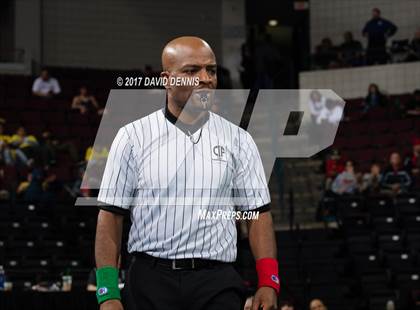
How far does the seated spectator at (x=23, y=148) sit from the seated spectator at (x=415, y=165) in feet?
18.5

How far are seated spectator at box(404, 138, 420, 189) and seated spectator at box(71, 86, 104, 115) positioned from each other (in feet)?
19.4

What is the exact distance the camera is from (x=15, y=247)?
14.2 m

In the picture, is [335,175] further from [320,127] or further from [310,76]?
[310,76]

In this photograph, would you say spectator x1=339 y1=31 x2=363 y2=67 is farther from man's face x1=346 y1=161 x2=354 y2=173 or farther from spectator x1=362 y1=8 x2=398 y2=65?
man's face x1=346 y1=161 x2=354 y2=173

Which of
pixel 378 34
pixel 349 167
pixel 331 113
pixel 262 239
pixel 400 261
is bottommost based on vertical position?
pixel 400 261

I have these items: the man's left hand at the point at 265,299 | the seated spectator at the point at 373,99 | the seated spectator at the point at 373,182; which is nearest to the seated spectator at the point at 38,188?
the seated spectator at the point at 373,182

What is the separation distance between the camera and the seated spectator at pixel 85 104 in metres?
19.3

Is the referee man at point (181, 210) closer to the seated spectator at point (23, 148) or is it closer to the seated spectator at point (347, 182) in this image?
the seated spectator at point (347, 182)

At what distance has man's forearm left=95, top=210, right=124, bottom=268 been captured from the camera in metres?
4.48

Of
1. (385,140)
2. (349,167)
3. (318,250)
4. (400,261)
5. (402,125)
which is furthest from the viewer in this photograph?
(402,125)

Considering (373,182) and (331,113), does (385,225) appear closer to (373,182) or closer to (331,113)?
(373,182)

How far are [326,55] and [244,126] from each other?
8.22m

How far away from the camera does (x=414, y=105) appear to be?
18766 mm

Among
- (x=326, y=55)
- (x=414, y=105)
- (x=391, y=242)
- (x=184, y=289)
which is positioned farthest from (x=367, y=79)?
(x=184, y=289)
